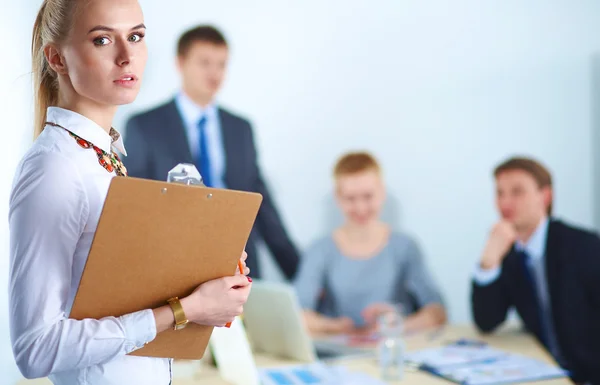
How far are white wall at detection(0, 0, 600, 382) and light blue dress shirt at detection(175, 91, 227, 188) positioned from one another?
0.09 meters

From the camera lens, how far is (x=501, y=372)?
2.03 metres

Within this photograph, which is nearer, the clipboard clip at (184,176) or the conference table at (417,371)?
the clipboard clip at (184,176)

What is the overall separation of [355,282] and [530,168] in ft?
3.42

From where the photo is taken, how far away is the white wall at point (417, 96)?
3.22m

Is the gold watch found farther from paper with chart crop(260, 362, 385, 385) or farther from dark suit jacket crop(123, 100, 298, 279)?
dark suit jacket crop(123, 100, 298, 279)

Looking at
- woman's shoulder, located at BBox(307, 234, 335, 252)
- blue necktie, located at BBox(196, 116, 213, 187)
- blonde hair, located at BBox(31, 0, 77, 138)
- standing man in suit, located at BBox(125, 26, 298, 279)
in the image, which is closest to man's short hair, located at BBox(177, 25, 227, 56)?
standing man in suit, located at BBox(125, 26, 298, 279)

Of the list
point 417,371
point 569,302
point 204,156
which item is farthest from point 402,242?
point 417,371

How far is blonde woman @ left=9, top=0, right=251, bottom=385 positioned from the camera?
Answer: 0.88 meters

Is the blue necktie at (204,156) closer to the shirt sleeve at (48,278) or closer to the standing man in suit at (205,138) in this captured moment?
the standing man in suit at (205,138)

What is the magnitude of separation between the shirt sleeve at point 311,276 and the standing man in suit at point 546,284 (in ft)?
2.51

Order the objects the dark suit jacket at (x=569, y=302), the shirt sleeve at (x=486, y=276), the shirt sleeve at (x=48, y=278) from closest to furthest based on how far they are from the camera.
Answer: the shirt sleeve at (x=48, y=278), the dark suit jacket at (x=569, y=302), the shirt sleeve at (x=486, y=276)

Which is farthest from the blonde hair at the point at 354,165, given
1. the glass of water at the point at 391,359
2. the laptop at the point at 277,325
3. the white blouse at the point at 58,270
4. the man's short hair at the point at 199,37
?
the white blouse at the point at 58,270

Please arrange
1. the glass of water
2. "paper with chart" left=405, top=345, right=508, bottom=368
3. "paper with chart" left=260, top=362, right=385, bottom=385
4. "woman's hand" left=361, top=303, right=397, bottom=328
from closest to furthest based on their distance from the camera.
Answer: "paper with chart" left=260, top=362, right=385, bottom=385 < the glass of water < "paper with chart" left=405, top=345, right=508, bottom=368 < "woman's hand" left=361, top=303, right=397, bottom=328

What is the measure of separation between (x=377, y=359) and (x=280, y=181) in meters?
1.30
